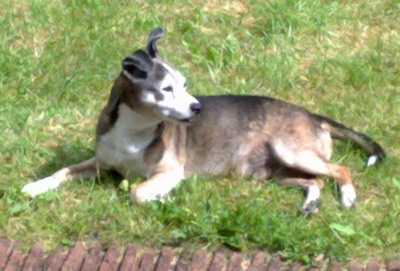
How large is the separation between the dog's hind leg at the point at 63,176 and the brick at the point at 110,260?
0.81 metres

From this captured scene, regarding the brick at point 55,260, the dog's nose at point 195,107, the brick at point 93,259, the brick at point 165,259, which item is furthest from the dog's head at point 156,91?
the brick at point 55,260

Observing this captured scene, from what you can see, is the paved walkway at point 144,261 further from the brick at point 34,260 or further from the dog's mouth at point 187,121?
the dog's mouth at point 187,121

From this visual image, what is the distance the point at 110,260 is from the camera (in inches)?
271

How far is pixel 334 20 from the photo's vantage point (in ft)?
32.6

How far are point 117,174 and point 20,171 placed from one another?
2.27 ft

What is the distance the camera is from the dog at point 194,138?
737 centimetres

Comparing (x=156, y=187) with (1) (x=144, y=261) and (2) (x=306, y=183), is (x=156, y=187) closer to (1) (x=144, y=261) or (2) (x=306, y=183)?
(1) (x=144, y=261)

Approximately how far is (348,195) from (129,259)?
1.63m

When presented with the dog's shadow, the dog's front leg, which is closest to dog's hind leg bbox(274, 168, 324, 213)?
the dog's front leg

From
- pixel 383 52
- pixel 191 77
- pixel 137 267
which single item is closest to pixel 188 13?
pixel 191 77

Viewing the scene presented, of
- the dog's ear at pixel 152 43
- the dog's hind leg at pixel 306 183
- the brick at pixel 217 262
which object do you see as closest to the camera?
the brick at pixel 217 262

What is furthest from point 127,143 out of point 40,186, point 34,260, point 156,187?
point 34,260

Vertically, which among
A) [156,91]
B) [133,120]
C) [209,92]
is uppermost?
[156,91]

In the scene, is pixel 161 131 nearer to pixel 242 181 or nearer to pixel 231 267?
pixel 242 181
